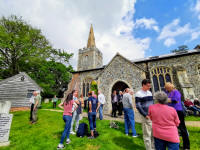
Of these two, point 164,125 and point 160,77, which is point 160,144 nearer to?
point 164,125

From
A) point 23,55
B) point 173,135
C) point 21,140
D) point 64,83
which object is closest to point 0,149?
point 21,140

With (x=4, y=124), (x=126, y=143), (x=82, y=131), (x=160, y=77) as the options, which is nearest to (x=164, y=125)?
(x=126, y=143)

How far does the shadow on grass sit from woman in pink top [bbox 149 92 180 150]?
5.23ft

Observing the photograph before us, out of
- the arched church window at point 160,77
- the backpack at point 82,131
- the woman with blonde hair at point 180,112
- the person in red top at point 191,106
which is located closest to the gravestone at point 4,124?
the backpack at point 82,131

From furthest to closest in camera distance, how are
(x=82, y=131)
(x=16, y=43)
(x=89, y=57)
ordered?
1. (x=89, y=57)
2. (x=16, y=43)
3. (x=82, y=131)

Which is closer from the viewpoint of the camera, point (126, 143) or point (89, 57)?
point (126, 143)

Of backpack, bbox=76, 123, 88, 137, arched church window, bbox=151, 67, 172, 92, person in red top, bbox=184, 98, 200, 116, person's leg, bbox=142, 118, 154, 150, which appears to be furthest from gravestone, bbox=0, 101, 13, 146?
arched church window, bbox=151, 67, 172, 92

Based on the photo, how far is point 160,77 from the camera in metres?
12.1

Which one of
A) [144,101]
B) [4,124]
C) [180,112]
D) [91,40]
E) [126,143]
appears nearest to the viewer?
[144,101]

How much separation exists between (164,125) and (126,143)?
229 cm

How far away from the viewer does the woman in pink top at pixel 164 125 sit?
6.05 feet

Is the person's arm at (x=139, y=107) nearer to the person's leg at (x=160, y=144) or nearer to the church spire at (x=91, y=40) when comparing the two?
A: the person's leg at (x=160, y=144)

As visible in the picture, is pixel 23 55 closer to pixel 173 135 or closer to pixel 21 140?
pixel 21 140

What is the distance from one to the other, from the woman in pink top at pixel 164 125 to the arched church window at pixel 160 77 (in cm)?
1144
